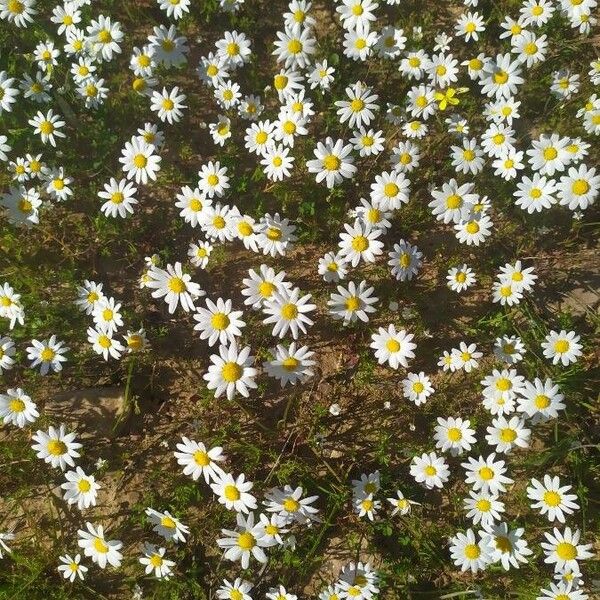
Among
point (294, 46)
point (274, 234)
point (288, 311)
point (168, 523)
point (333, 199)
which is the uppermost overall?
point (294, 46)

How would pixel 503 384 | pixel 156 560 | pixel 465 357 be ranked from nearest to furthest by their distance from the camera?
1. pixel 156 560
2. pixel 503 384
3. pixel 465 357

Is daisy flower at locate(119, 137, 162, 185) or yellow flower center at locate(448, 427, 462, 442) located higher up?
daisy flower at locate(119, 137, 162, 185)

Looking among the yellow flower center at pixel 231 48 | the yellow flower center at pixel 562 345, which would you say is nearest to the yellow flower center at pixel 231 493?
the yellow flower center at pixel 562 345

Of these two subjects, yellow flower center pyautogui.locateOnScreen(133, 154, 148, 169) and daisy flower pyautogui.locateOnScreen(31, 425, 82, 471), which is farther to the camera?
yellow flower center pyautogui.locateOnScreen(133, 154, 148, 169)

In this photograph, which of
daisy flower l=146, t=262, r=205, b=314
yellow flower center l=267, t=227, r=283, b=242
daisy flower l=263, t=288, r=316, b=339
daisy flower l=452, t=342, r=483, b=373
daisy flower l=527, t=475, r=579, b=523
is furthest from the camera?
daisy flower l=452, t=342, r=483, b=373

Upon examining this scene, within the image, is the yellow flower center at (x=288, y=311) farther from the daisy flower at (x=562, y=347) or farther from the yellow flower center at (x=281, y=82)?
the daisy flower at (x=562, y=347)

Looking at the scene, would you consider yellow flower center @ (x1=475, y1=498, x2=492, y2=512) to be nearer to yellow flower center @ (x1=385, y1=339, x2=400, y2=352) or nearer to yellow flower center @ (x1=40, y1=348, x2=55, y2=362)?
yellow flower center @ (x1=385, y1=339, x2=400, y2=352)

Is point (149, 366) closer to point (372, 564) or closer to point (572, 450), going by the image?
point (372, 564)

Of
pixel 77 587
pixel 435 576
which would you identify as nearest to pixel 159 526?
pixel 77 587

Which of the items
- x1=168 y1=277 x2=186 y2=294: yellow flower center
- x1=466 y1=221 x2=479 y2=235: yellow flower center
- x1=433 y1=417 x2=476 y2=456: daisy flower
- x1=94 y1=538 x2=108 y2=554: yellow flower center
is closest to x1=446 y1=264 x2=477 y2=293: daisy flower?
x1=466 y1=221 x2=479 y2=235: yellow flower center

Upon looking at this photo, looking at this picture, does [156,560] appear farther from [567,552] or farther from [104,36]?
[104,36]

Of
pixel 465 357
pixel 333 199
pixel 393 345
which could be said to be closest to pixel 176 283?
pixel 333 199
